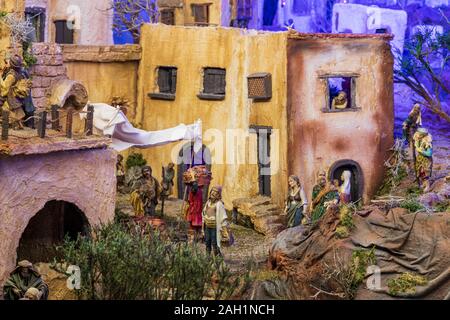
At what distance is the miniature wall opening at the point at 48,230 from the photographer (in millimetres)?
29719

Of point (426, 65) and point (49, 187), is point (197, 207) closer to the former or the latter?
point (49, 187)

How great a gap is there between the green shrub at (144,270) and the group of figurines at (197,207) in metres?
2.63

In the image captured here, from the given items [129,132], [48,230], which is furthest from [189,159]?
[48,230]

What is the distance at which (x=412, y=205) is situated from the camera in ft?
96.1

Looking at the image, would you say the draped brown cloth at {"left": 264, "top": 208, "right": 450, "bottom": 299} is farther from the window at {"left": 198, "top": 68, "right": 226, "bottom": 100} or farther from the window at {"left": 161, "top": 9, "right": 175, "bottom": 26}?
the window at {"left": 161, "top": 9, "right": 175, "bottom": 26}

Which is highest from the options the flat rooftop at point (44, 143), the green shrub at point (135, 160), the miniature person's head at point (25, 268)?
the flat rooftop at point (44, 143)

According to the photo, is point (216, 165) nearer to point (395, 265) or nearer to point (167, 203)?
point (167, 203)

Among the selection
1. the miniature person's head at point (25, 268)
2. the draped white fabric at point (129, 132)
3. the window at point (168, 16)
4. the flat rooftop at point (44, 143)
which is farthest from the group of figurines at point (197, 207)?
the window at point (168, 16)

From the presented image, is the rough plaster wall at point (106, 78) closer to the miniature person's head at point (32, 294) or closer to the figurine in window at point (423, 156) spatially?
the figurine in window at point (423, 156)

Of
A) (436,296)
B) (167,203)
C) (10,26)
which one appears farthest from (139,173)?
(436,296)

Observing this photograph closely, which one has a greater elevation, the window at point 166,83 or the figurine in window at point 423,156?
the window at point 166,83

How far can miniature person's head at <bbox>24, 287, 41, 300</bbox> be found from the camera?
25367mm

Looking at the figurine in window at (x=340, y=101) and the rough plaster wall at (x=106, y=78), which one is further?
the rough plaster wall at (x=106, y=78)

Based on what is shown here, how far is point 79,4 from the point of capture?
41.6 meters
